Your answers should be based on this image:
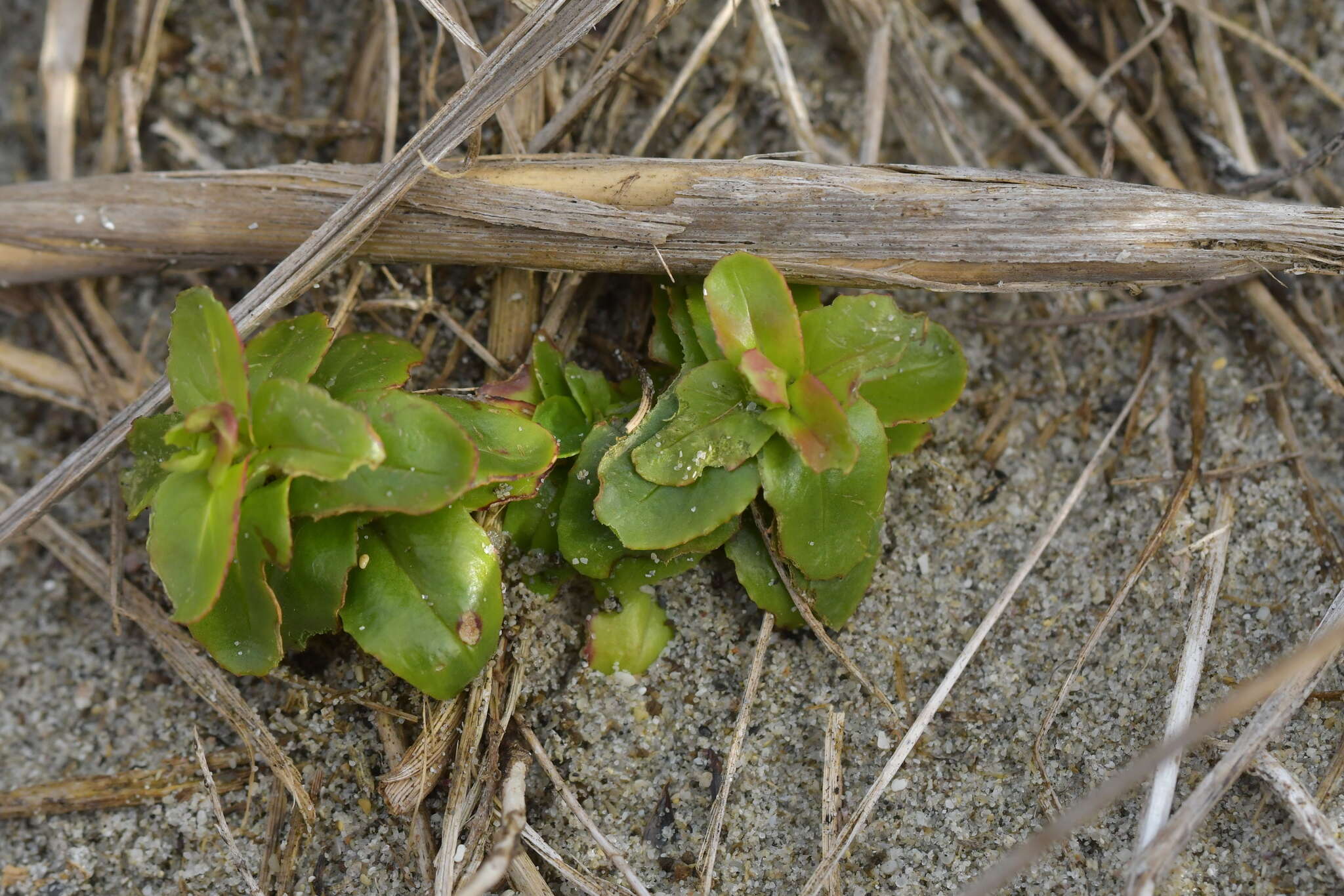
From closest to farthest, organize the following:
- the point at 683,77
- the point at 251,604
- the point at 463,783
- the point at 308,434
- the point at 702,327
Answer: the point at 308,434 → the point at 251,604 → the point at 463,783 → the point at 702,327 → the point at 683,77

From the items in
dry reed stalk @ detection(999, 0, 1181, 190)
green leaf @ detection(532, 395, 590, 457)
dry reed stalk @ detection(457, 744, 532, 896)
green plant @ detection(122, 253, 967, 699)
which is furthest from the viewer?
dry reed stalk @ detection(999, 0, 1181, 190)

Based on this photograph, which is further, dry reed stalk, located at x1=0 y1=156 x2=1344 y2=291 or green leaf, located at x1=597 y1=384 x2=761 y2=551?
dry reed stalk, located at x1=0 y1=156 x2=1344 y2=291

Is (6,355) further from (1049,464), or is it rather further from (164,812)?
(1049,464)

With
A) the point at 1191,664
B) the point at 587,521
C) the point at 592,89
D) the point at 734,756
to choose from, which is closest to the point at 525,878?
the point at 734,756

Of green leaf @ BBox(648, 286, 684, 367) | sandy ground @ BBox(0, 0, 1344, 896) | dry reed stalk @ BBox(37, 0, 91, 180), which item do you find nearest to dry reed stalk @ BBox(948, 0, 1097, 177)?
sandy ground @ BBox(0, 0, 1344, 896)

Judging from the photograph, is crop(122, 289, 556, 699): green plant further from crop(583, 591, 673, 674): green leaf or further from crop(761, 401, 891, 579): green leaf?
crop(761, 401, 891, 579): green leaf

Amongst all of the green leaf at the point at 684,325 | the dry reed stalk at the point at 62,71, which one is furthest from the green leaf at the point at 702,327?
the dry reed stalk at the point at 62,71

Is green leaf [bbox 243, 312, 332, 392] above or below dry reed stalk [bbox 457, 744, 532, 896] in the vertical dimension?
above

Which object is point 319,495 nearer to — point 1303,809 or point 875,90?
point 875,90
